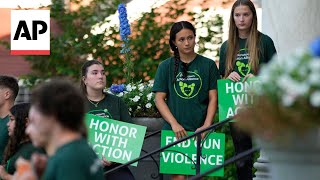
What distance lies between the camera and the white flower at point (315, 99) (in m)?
4.95

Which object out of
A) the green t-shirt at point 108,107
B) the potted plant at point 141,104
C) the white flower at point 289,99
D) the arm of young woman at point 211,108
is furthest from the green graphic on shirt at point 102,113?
the white flower at point 289,99

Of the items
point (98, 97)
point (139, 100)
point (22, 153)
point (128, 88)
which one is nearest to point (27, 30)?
point (128, 88)

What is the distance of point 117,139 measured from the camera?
31.4 feet

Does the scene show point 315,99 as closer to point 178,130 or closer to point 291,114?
point 291,114

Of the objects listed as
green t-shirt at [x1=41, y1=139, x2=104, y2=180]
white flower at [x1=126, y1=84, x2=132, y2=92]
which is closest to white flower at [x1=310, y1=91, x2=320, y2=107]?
green t-shirt at [x1=41, y1=139, x2=104, y2=180]

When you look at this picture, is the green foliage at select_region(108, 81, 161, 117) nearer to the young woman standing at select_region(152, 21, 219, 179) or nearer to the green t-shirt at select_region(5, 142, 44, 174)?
the young woman standing at select_region(152, 21, 219, 179)

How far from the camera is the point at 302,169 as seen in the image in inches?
209

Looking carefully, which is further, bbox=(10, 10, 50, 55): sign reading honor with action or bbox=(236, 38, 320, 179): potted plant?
bbox=(10, 10, 50, 55): sign reading honor with action

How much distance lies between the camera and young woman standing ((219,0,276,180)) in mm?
8969

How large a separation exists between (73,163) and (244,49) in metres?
4.06

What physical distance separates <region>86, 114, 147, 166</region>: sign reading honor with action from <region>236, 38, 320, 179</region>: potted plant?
4239 mm

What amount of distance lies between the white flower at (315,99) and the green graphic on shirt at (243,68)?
13.0 ft

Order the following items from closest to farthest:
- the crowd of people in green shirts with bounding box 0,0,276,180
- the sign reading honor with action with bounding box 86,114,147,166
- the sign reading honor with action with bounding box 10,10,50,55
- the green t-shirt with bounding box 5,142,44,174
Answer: the green t-shirt with bounding box 5,142,44,174 < the crowd of people in green shirts with bounding box 0,0,276,180 < the sign reading honor with action with bounding box 86,114,147,166 < the sign reading honor with action with bounding box 10,10,50,55

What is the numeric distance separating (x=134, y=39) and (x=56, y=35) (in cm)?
169
